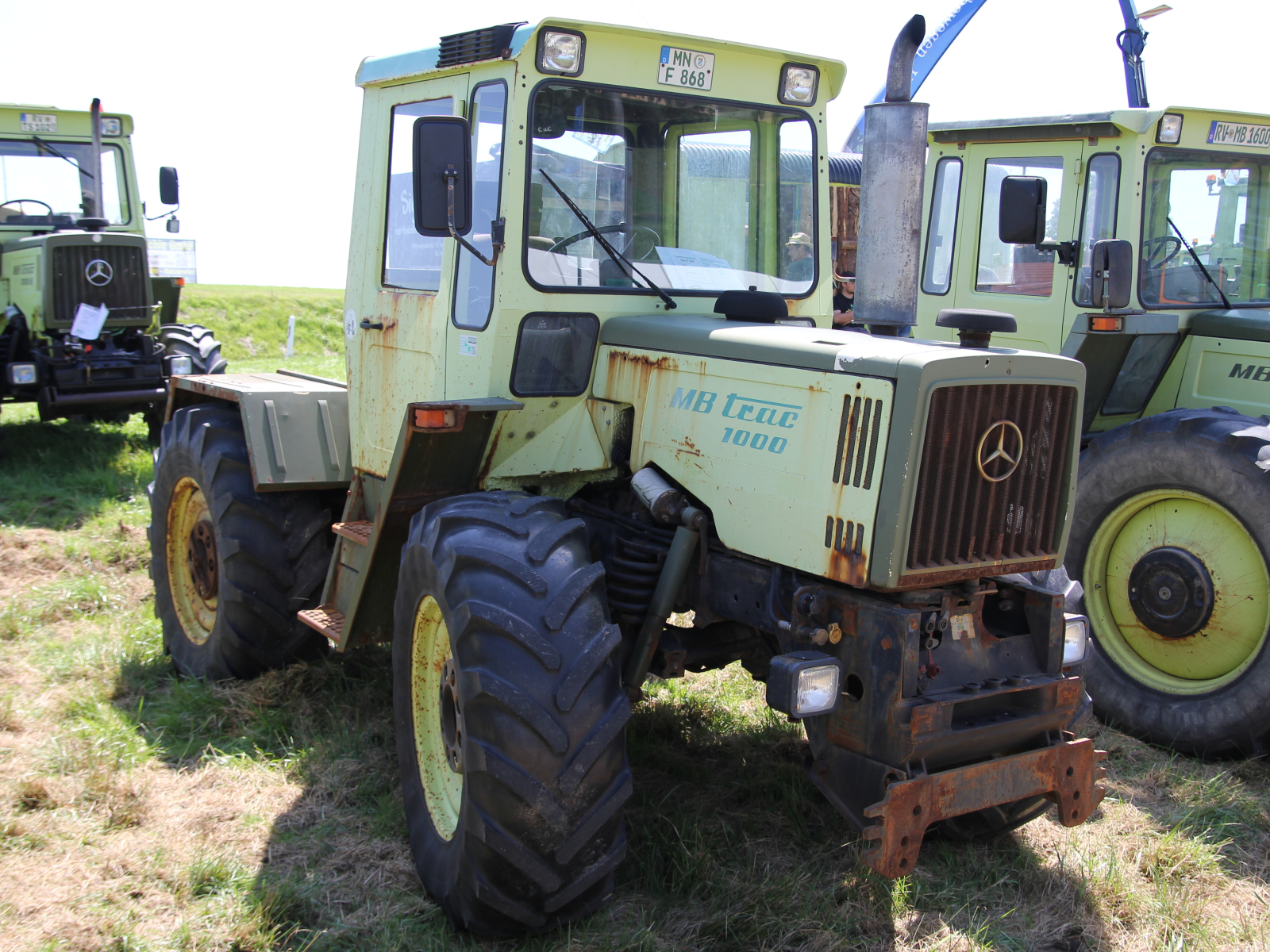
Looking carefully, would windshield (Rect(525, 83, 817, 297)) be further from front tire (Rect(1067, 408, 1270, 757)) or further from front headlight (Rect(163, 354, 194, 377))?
front headlight (Rect(163, 354, 194, 377))

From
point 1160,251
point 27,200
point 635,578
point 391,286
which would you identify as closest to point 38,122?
point 27,200

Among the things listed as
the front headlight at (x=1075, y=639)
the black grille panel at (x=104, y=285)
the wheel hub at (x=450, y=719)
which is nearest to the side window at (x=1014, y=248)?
the front headlight at (x=1075, y=639)

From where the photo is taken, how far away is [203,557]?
5.47m

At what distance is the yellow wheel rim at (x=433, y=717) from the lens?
12.2 feet

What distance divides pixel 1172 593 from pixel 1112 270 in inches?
65.0

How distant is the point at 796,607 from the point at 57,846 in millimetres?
2711

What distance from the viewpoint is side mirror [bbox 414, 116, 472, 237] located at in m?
3.50

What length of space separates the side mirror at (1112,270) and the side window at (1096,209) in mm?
326

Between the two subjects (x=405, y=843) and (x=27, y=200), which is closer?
(x=405, y=843)

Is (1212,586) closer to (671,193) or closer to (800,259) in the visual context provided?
(800,259)

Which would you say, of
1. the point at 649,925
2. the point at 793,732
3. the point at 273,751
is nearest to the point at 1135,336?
the point at 793,732

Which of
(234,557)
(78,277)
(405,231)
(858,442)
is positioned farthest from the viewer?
(78,277)

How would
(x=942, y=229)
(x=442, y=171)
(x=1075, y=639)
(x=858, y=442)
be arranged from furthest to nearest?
(x=942, y=229) → (x=1075, y=639) → (x=442, y=171) → (x=858, y=442)

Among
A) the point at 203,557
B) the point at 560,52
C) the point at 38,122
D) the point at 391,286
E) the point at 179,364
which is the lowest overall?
the point at 203,557
